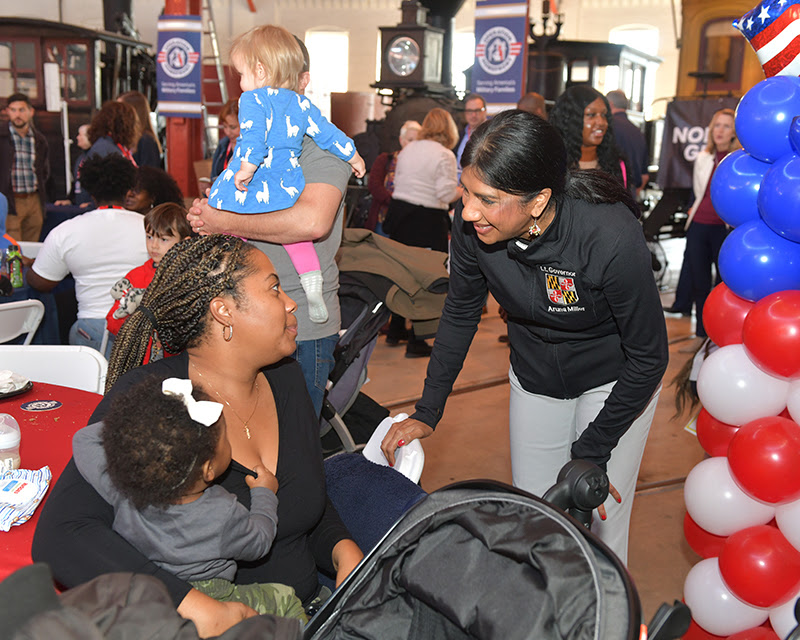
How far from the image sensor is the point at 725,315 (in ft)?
7.69

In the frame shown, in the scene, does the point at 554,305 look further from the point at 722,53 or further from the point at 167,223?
the point at 722,53

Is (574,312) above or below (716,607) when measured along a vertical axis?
above

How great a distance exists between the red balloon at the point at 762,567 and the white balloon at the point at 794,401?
330 mm

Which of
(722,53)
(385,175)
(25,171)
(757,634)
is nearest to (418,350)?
(385,175)

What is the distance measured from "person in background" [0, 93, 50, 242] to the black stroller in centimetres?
737

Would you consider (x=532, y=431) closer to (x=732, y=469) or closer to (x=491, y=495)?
(x=732, y=469)

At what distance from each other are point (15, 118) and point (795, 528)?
7.51 metres

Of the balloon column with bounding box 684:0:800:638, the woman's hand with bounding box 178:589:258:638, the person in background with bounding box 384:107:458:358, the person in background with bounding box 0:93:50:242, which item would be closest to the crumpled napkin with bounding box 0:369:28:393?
the woman's hand with bounding box 178:589:258:638

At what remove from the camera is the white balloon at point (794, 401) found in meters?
2.04

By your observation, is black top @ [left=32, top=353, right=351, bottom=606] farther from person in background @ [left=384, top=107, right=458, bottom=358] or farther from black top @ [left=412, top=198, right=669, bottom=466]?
person in background @ [left=384, top=107, right=458, bottom=358]

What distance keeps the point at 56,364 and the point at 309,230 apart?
1033 mm

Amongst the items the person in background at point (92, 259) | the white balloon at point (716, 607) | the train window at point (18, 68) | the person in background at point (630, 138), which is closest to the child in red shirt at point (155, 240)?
the person in background at point (92, 259)

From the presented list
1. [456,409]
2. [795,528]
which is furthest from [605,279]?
[456,409]

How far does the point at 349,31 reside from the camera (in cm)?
1789
